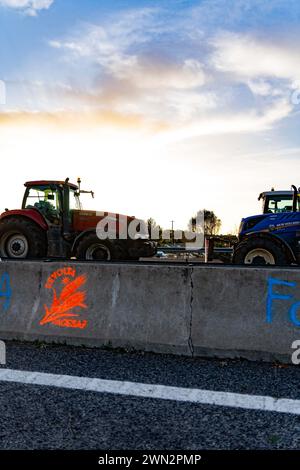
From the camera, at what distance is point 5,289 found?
5875 mm

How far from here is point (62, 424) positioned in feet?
10.7

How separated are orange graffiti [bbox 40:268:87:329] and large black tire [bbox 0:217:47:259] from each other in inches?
295

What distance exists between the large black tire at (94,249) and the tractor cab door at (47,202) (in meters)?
1.27

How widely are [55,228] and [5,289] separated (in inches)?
290

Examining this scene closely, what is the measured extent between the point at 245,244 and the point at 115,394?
8014 mm

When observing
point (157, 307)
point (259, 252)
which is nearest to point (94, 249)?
point (259, 252)

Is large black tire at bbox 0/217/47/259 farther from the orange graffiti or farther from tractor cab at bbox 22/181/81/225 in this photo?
the orange graffiti

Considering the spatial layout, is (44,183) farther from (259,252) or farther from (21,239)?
(259,252)

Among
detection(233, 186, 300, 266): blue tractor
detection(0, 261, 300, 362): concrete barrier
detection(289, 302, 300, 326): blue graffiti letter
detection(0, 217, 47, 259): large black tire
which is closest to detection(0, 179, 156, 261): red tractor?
detection(0, 217, 47, 259): large black tire

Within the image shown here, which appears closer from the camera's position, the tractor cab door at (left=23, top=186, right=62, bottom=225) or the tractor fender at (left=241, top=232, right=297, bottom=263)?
the tractor fender at (left=241, top=232, right=297, bottom=263)

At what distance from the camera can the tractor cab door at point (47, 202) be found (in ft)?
43.2

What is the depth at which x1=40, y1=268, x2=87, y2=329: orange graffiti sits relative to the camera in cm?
542

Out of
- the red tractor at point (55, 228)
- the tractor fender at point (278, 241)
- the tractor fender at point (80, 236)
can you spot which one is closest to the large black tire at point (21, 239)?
the red tractor at point (55, 228)
